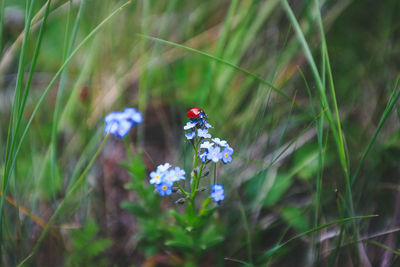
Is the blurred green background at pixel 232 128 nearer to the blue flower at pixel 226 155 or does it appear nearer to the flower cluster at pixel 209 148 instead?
the flower cluster at pixel 209 148

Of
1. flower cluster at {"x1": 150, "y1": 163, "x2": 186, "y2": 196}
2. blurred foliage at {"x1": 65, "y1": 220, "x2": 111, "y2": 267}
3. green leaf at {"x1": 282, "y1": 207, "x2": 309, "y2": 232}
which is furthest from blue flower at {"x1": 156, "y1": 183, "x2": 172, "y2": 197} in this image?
green leaf at {"x1": 282, "y1": 207, "x2": 309, "y2": 232}

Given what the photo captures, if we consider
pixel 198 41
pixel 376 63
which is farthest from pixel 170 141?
pixel 376 63

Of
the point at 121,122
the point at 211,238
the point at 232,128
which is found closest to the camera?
the point at 121,122

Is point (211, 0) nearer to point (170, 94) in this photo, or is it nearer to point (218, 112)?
point (170, 94)

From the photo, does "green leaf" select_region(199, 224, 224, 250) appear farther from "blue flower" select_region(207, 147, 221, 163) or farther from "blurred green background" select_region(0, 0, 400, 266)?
"blue flower" select_region(207, 147, 221, 163)

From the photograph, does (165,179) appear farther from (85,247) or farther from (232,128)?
(232,128)

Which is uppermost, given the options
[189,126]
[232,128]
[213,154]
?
[232,128]

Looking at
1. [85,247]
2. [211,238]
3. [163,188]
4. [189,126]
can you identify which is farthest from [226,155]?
[85,247]

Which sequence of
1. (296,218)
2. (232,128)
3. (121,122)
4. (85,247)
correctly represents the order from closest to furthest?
(121,122) → (85,247) → (296,218) → (232,128)
